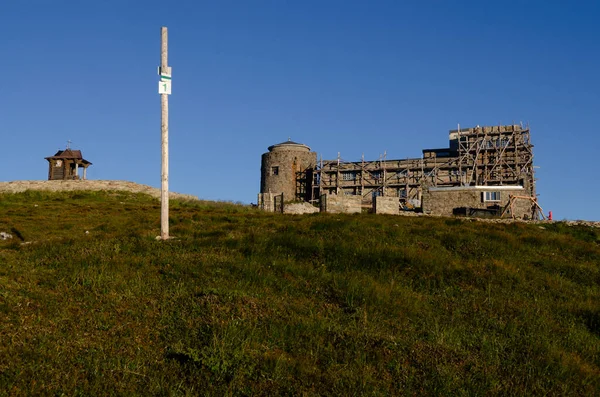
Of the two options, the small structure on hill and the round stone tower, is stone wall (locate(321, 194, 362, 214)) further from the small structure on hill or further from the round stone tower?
the round stone tower

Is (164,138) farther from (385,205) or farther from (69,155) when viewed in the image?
(69,155)

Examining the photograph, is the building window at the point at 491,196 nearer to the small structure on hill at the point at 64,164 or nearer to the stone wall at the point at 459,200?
the stone wall at the point at 459,200

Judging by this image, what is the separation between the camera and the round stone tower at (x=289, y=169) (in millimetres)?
69812

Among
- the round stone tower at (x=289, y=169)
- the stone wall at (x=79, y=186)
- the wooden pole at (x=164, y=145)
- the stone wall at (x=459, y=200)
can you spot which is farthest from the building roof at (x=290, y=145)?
Answer: the wooden pole at (x=164, y=145)

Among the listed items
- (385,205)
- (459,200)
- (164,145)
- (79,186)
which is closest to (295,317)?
(164,145)

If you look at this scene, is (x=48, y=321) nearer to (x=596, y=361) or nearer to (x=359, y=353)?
(x=359, y=353)

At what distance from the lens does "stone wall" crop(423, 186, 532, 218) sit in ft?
116

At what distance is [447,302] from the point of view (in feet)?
34.4

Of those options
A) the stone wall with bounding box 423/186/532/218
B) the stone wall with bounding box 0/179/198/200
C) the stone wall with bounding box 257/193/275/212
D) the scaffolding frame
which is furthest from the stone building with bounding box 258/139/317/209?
the stone wall with bounding box 423/186/532/218

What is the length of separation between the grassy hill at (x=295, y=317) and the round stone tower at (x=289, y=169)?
179ft

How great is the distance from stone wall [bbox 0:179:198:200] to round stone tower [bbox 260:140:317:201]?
22248mm

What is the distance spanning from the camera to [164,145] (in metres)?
15.9

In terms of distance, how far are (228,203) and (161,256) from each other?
93.5 feet

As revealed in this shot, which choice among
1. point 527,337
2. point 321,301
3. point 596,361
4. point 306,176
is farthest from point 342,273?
point 306,176
